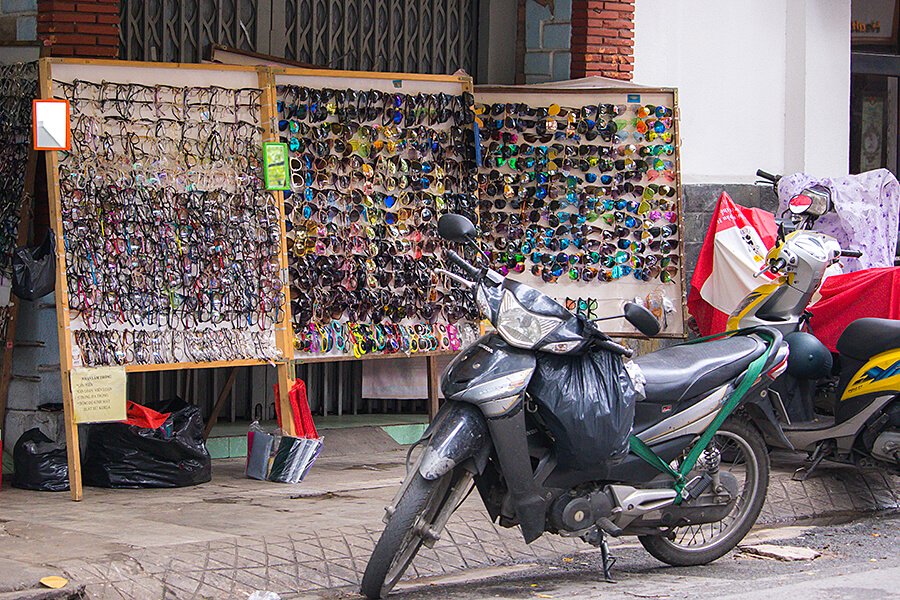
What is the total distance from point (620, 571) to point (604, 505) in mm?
672

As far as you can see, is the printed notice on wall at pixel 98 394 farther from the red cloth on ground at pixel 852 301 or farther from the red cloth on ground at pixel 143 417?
the red cloth on ground at pixel 852 301

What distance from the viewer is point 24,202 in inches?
328

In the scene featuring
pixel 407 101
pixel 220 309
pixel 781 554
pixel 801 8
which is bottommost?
pixel 781 554

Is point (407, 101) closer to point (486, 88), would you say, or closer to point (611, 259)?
point (486, 88)

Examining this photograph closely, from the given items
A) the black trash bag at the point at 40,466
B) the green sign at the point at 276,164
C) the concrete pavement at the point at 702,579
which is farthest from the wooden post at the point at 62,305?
the concrete pavement at the point at 702,579

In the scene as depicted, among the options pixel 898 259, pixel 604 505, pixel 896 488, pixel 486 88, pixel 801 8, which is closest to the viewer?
pixel 604 505

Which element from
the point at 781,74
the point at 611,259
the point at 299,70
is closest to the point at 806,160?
the point at 781,74

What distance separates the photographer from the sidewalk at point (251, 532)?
6.06m

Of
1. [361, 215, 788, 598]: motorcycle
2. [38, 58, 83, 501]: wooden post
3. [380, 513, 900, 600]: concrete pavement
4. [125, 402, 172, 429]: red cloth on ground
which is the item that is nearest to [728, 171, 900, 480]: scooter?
[380, 513, 900, 600]: concrete pavement

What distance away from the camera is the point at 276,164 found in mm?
8516

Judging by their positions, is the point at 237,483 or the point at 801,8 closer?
the point at 237,483

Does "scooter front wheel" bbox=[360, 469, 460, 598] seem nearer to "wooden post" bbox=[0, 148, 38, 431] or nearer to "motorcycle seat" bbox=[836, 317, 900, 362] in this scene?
"motorcycle seat" bbox=[836, 317, 900, 362]

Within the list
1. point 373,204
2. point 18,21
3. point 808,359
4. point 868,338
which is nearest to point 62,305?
point 18,21

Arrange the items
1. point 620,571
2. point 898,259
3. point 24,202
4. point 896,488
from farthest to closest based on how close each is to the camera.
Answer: point 898,259, point 896,488, point 24,202, point 620,571
